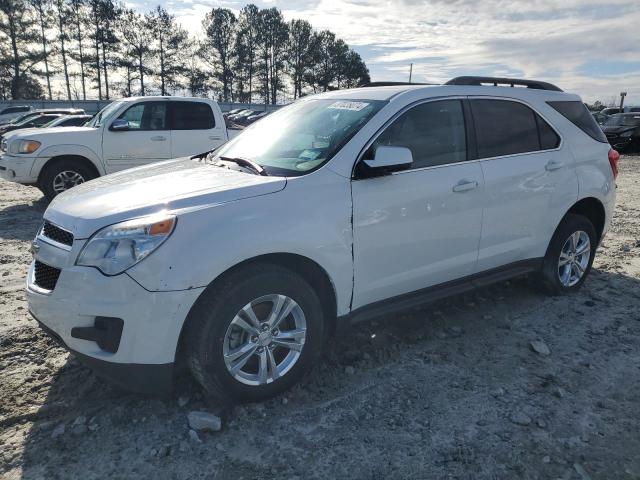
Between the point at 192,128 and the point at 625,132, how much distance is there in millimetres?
18763

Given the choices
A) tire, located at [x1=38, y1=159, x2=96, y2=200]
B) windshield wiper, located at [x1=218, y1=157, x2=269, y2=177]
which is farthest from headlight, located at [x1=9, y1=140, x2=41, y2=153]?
windshield wiper, located at [x1=218, y1=157, x2=269, y2=177]

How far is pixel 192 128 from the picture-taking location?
9.09 meters

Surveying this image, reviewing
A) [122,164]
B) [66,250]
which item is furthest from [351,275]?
[122,164]

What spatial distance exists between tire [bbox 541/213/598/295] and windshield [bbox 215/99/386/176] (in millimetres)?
2181

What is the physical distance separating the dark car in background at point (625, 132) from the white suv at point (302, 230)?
1920 centimetres

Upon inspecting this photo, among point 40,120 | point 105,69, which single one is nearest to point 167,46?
point 105,69

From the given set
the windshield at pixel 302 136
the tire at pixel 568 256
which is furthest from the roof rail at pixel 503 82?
the tire at pixel 568 256

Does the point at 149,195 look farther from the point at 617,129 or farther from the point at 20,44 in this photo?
the point at 20,44

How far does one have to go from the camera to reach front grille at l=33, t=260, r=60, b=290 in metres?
2.65

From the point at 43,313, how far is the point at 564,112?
4.33 meters

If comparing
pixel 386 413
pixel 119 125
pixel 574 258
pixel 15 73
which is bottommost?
pixel 386 413

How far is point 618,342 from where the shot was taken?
3.81 meters

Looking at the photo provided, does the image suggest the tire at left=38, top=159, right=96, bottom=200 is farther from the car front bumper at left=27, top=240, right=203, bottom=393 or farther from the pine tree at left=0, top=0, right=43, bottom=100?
the pine tree at left=0, top=0, right=43, bottom=100

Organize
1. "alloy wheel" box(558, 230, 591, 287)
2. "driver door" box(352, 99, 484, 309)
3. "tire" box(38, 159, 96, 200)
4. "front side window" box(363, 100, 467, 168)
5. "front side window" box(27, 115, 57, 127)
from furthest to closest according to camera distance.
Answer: "front side window" box(27, 115, 57, 127), "tire" box(38, 159, 96, 200), "alloy wheel" box(558, 230, 591, 287), "front side window" box(363, 100, 467, 168), "driver door" box(352, 99, 484, 309)
